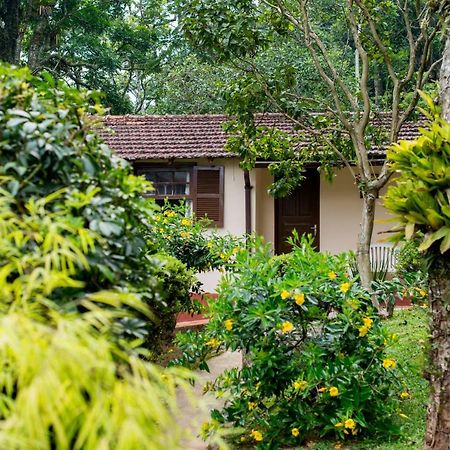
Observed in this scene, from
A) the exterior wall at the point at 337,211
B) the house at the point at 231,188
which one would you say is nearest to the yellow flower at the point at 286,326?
the house at the point at 231,188

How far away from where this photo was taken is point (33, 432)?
1.47m

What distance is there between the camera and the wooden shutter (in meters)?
12.4

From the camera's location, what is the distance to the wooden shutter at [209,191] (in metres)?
12.4

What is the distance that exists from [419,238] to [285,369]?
4.53 ft

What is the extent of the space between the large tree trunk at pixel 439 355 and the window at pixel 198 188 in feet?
28.2

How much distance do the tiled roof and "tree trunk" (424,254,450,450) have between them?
7.66 metres

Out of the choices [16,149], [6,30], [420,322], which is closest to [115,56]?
[6,30]

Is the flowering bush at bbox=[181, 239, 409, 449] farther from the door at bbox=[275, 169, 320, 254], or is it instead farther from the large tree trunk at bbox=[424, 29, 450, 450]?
the door at bbox=[275, 169, 320, 254]

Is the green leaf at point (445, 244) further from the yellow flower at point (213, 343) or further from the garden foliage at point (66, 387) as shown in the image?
the garden foliage at point (66, 387)

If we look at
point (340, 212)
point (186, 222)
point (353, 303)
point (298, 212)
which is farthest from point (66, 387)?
point (298, 212)

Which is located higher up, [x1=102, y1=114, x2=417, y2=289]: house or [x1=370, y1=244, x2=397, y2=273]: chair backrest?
[x1=102, y1=114, x2=417, y2=289]: house

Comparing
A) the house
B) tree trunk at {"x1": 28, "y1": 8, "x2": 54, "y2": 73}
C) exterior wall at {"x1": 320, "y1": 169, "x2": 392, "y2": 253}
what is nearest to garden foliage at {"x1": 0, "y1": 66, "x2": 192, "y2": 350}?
the house

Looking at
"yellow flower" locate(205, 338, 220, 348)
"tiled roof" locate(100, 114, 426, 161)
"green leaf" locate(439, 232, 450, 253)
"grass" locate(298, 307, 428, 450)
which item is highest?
"tiled roof" locate(100, 114, 426, 161)

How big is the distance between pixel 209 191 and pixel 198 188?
223mm
